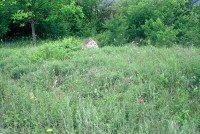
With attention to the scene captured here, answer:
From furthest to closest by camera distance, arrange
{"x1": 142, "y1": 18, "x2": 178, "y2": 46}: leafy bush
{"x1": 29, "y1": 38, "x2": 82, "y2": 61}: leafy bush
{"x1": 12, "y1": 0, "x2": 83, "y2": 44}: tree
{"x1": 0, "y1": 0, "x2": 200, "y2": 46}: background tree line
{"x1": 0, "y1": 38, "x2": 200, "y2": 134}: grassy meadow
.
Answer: {"x1": 12, "y1": 0, "x2": 83, "y2": 44}: tree < {"x1": 0, "y1": 0, "x2": 200, "y2": 46}: background tree line < {"x1": 142, "y1": 18, "x2": 178, "y2": 46}: leafy bush < {"x1": 29, "y1": 38, "x2": 82, "y2": 61}: leafy bush < {"x1": 0, "y1": 38, "x2": 200, "y2": 134}: grassy meadow

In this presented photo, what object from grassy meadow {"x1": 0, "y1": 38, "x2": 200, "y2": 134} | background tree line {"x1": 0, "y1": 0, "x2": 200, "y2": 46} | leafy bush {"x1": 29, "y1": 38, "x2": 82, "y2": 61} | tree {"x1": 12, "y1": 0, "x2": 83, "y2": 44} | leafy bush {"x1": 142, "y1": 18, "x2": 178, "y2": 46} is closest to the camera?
grassy meadow {"x1": 0, "y1": 38, "x2": 200, "y2": 134}

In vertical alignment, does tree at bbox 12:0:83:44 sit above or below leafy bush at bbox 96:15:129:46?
above

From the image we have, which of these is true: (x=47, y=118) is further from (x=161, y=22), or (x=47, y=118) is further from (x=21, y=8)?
(x=21, y=8)

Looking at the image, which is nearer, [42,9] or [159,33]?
[159,33]

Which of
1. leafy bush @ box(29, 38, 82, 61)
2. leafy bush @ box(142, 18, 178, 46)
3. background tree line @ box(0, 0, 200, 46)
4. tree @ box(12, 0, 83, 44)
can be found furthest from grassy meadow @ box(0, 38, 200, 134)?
tree @ box(12, 0, 83, 44)

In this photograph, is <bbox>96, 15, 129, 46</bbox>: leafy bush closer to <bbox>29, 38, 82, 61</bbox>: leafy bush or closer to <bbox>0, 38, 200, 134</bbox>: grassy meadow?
<bbox>29, 38, 82, 61</bbox>: leafy bush

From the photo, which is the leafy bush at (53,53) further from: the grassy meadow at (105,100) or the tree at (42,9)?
the tree at (42,9)

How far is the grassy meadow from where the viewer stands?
11.1 ft

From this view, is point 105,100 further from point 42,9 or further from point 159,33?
point 42,9

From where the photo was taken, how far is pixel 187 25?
11.5 m

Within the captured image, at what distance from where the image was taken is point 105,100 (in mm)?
4109

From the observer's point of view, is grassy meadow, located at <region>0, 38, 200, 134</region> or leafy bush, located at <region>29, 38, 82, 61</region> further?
leafy bush, located at <region>29, 38, 82, 61</region>

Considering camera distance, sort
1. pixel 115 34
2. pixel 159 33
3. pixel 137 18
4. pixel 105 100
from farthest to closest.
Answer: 1. pixel 137 18
2. pixel 115 34
3. pixel 159 33
4. pixel 105 100

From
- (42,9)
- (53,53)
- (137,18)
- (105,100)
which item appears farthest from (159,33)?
(105,100)
